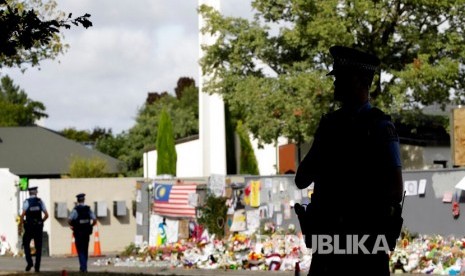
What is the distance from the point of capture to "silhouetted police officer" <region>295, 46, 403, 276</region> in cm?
641

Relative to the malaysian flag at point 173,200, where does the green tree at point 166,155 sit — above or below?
above

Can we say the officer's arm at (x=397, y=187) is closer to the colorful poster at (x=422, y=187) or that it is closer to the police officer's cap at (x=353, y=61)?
the police officer's cap at (x=353, y=61)

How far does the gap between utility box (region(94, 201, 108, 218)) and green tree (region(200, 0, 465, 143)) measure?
5098mm

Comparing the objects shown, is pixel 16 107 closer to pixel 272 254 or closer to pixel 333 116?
pixel 272 254

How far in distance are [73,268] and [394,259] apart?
306 inches

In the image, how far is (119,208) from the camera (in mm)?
37156

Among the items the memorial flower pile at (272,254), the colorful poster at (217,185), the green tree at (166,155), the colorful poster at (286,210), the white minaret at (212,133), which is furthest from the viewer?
the green tree at (166,155)

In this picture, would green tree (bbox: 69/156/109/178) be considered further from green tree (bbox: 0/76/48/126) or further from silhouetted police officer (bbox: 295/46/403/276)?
green tree (bbox: 0/76/48/126)

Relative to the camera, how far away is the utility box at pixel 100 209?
36.8 metres

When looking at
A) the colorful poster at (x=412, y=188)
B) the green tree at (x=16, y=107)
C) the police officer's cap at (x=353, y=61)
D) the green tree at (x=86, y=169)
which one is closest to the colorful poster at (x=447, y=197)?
the colorful poster at (x=412, y=188)

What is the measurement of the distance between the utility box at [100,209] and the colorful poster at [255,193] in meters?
8.80

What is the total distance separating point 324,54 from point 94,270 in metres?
11.3

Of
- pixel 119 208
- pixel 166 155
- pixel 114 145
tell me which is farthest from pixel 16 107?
pixel 119 208

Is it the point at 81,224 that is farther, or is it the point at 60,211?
the point at 60,211
